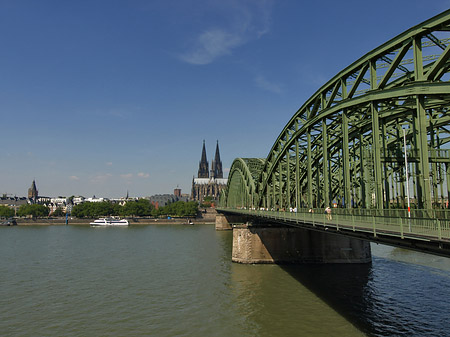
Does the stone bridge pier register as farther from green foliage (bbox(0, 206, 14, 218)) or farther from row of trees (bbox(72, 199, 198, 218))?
green foliage (bbox(0, 206, 14, 218))

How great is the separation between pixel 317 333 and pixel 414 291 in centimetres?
1269

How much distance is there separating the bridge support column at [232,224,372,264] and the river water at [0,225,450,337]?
1464mm

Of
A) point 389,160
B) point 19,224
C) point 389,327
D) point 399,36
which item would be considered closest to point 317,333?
point 389,327

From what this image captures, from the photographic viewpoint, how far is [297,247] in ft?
135

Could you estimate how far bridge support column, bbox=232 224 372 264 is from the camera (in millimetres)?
40406

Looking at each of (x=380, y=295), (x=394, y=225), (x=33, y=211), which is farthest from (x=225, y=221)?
(x=33, y=211)

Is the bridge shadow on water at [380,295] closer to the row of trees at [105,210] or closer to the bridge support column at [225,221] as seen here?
the bridge support column at [225,221]

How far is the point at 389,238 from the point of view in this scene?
51.9 feet

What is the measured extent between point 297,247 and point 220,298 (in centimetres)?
1553

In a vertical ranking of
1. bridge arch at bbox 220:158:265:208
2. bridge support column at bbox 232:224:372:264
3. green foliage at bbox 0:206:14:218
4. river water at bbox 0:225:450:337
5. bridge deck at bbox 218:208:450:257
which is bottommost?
river water at bbox 0:225:450:337

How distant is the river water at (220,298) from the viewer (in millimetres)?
21656

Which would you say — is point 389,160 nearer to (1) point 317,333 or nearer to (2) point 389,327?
(2) point 389,327

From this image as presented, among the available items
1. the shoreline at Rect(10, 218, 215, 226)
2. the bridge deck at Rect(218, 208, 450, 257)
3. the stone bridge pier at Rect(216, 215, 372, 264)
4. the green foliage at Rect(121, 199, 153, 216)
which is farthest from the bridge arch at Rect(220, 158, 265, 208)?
the green foliage at Rect(121, 199, 153, 216)

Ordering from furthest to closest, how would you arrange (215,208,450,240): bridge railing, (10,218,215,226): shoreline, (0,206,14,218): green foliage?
(0,206,14,218): green foliage → (10,218,215,226): shoreline → (215,208,450,240): bridge railing
